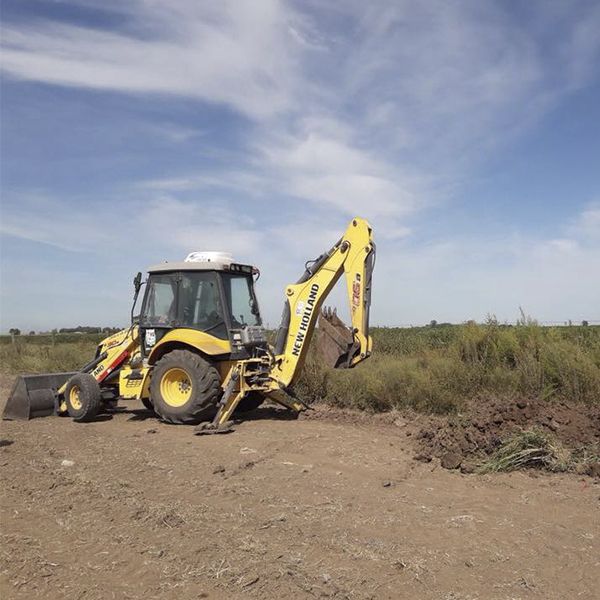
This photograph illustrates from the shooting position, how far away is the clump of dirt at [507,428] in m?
6.70

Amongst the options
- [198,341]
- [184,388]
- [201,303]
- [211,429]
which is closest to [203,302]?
[201,303]

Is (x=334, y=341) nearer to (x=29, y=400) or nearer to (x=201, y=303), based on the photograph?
(x=201, y=303)

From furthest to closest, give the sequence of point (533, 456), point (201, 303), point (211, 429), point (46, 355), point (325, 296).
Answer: point (46, 355) < point (201, 303) < point (325, 296) < point (211, 429) < point (533, 456)

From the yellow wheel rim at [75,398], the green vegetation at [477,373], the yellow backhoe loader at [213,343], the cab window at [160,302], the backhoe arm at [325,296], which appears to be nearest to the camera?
the backhoe arm at [325,296]

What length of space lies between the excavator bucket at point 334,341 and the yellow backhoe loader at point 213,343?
17mm

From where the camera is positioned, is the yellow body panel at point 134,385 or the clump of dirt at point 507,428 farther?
the yellow body panel at point 134,385

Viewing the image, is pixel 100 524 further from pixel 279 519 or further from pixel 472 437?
pixel 472 437

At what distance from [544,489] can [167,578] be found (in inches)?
145

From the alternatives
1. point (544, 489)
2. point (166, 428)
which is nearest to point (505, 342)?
point (544, 489)

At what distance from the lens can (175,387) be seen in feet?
31.7

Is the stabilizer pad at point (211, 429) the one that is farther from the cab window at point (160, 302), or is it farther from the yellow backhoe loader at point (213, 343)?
the cab window at point (160, 302)

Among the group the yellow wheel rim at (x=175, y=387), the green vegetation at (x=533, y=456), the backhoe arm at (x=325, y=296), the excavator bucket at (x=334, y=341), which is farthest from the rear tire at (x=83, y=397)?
the green vegetation at (x=533, y=456)

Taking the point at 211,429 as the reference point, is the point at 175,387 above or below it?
above

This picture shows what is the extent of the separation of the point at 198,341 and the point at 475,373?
4.76 m
